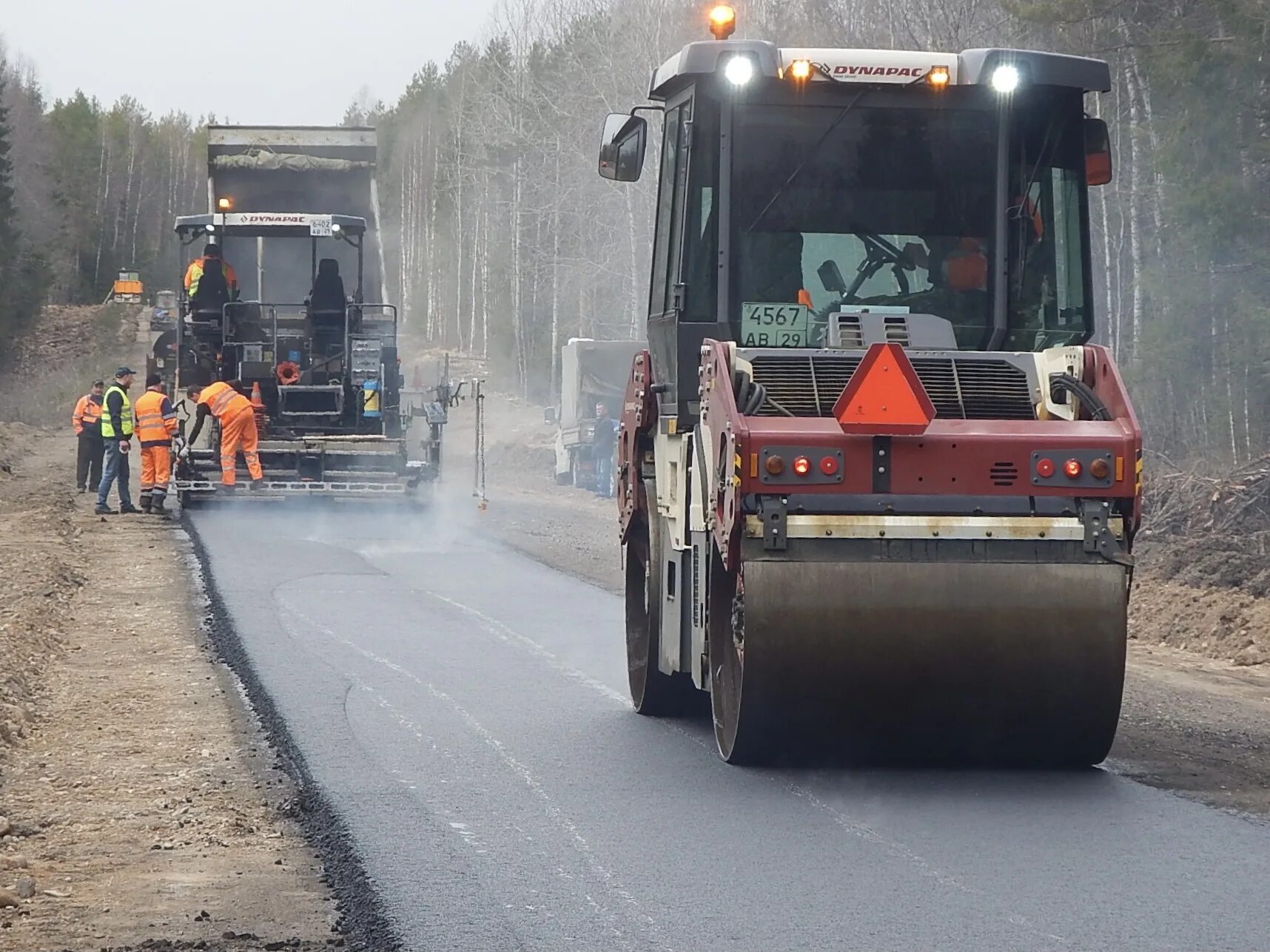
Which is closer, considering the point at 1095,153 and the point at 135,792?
the point at 135,792

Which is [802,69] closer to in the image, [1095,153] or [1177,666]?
[1095,153]

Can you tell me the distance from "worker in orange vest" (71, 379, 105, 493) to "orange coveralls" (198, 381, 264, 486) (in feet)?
14.9

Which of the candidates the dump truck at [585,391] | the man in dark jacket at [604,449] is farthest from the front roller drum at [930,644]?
the dump truck at [585,391]

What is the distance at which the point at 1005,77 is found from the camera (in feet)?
24.3

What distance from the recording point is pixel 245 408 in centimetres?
1964

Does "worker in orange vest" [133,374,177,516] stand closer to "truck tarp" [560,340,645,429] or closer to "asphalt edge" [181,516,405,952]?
"asphalt edge" [181,516,405,952]

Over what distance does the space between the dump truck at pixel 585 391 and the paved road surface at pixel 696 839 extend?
66.8ft

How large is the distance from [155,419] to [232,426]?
814 millimetres

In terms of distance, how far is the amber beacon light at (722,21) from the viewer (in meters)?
7.75

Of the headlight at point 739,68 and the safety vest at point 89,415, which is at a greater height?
the headlight at point 739,68

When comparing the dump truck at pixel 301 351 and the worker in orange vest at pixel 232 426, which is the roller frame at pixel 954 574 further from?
the dump truck at pixel 301 351

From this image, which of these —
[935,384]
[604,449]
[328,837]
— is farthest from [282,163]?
[328,837]

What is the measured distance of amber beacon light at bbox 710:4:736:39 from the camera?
7.75 meters

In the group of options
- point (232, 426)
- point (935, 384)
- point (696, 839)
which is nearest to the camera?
point (696, 839)
